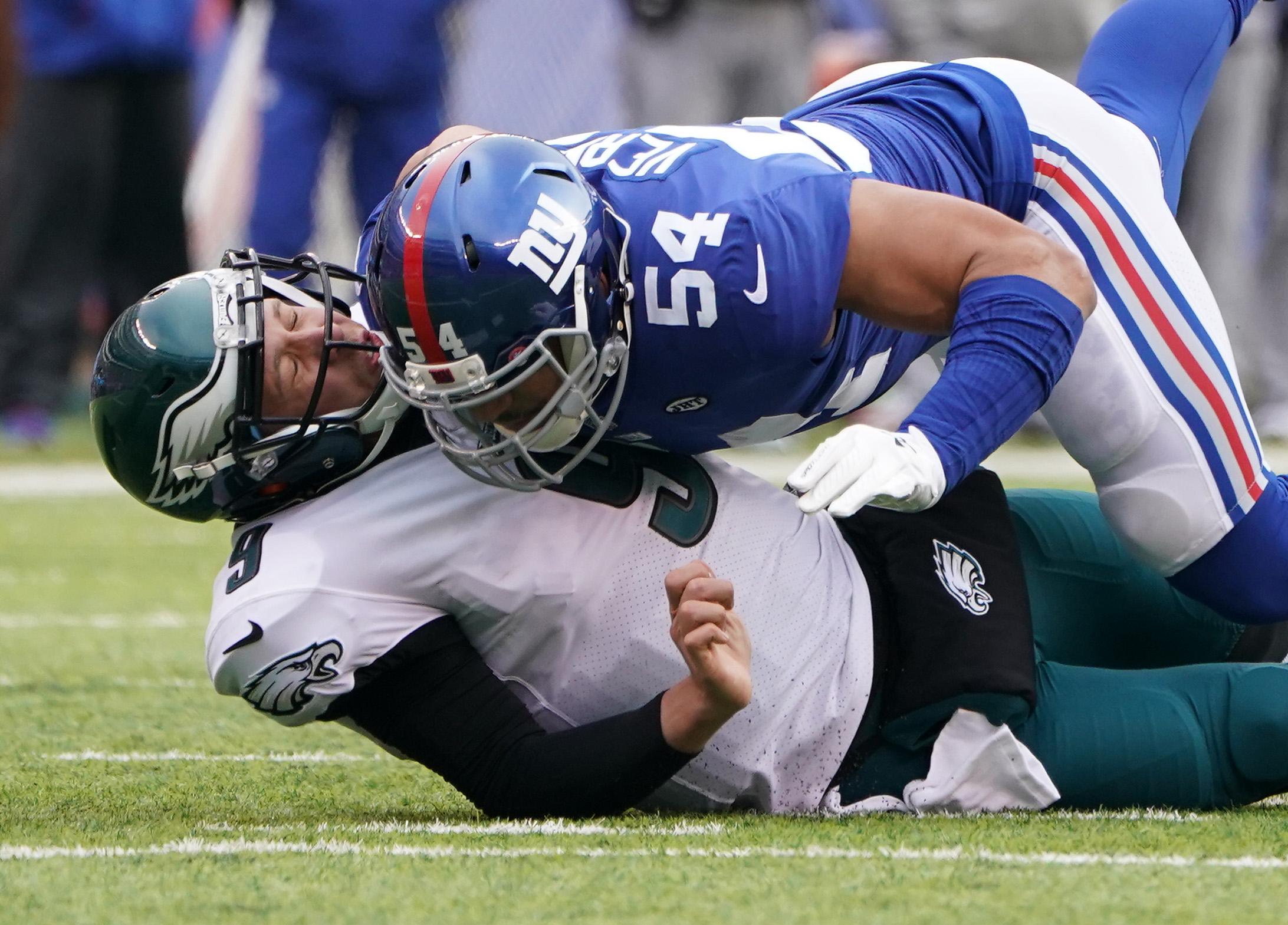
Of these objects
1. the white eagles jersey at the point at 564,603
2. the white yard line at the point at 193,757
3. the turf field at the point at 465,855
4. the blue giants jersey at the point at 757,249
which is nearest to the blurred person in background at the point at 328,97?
the turf field at the point at 465,855

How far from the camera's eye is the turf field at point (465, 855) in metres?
2.21

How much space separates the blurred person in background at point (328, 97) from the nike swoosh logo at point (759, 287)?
466 centimetres

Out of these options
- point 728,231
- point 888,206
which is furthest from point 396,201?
point 888,206

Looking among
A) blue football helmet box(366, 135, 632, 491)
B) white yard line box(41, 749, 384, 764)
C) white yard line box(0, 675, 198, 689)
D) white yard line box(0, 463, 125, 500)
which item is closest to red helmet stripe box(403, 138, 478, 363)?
blue football helmet box(366, 135, 632, 491)

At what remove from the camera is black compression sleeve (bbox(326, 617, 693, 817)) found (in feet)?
8.71

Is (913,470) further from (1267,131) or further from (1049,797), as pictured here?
(1267,131)

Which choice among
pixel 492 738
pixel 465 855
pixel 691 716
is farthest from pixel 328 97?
pixel 465 855

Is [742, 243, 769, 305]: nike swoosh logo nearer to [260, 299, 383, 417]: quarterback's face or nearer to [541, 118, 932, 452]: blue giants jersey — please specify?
[541, 118, 932, 452]: blue giants jersey

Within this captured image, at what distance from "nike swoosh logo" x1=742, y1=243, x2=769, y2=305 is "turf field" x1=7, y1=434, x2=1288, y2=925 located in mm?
699

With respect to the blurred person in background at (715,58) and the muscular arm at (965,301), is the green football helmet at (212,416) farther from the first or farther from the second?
the blurred person in background at (715,58)

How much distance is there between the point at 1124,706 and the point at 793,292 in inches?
30.6

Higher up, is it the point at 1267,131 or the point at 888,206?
the point at 888,206

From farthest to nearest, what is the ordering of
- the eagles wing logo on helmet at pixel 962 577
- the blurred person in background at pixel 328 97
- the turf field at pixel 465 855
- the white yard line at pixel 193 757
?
1. the blurred person in background at pixel 328 97
2. the white yard line at pixel 193 757
3. the eagles wing logo on helmet at pixel 962 577
4. the turf field at pixel 465 855

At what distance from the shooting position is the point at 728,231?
2.67m
